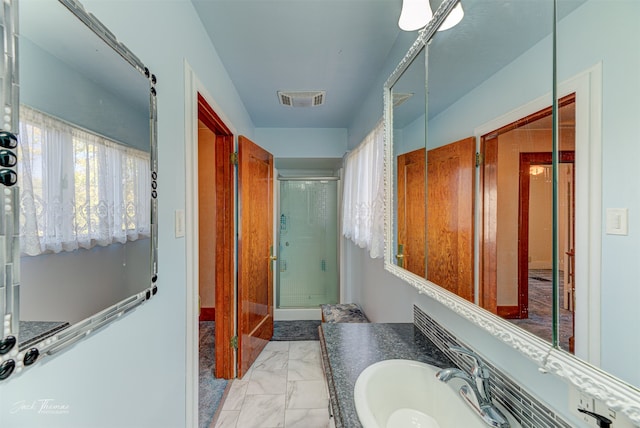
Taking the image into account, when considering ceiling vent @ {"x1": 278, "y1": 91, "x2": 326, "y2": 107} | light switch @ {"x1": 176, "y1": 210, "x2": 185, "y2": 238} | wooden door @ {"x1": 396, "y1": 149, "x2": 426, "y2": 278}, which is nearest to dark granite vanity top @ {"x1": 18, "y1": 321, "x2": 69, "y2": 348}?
light switch @ {"x1": 176, "y1": 210, "x2": 185, "y2": 238}

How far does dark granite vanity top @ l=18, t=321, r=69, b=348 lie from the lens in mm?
475

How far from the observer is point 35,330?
1.64 feet

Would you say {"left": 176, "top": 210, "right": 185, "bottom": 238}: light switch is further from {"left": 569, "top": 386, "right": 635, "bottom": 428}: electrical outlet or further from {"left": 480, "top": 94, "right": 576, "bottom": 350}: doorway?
{"left": 569, "top": 386, "right": 635, "bottom": 428}: electrical outlet

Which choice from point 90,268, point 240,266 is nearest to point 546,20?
point 90,268

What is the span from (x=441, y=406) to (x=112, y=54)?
1.45 meters

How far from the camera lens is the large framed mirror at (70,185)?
1.55ft

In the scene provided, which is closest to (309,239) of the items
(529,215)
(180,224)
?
(180,224)

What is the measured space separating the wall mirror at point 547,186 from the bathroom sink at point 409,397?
263 mm

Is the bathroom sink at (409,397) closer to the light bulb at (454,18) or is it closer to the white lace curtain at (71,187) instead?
the white lace curtain at (71,187)

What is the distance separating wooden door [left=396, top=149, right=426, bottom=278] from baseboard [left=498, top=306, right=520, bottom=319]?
430mm

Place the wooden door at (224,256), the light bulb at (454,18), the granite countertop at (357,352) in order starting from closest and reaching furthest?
the granite countertop at (357,352), the light bulb at (454,18), the wooden door at (224,256)

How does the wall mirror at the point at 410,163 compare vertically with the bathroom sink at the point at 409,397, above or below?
above

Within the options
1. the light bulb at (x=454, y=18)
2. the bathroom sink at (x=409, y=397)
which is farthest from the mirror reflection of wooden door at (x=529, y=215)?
the light bulb at (x=454, y=18)

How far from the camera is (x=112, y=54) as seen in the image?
0.71 m
